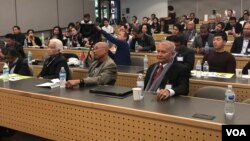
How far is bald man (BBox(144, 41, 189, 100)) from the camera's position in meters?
3.34

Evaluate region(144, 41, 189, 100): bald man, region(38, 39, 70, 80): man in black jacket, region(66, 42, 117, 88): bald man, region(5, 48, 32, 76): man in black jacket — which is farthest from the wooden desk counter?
region(5, 48, 32, 76): man in black jacket

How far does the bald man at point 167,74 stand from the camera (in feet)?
11.0

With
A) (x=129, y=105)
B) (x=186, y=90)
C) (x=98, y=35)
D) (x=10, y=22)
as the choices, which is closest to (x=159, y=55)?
(x=186, y=90)

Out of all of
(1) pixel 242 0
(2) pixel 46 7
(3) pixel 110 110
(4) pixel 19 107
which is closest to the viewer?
(3) pixel 110 110

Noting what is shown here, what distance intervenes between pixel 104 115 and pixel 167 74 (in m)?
0.93

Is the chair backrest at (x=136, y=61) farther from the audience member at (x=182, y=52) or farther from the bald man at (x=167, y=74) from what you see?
the bald man at (x=167, y=74)

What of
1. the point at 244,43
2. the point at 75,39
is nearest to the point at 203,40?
the point at 244,43

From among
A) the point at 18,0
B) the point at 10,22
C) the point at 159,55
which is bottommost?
the point at 159,55

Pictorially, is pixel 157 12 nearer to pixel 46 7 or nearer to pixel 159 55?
pixel 46 7

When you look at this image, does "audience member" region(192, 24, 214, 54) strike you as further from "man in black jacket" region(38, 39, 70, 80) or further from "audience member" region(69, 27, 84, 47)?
"man in black jacket" region(38, 39, 70, 80)

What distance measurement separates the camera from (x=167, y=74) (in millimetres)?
3498

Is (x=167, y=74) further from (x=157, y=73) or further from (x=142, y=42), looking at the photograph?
(x=142, y=42)

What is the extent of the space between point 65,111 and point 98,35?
2541 mm

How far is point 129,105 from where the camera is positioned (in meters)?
2.83
